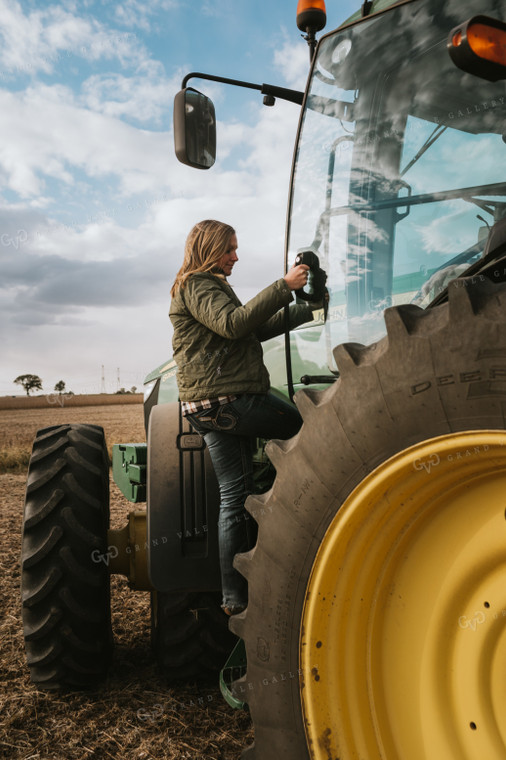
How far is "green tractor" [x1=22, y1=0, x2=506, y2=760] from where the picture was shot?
1.49 metres

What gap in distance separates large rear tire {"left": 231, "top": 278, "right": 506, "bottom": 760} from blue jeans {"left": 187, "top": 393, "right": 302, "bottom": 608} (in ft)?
2.23

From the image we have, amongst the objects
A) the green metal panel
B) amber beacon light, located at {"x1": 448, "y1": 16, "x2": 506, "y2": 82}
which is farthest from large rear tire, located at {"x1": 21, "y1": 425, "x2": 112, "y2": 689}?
amber beacon light, located at {"x1": 448, "y1": 16, "x2": 506, "y2": 82}

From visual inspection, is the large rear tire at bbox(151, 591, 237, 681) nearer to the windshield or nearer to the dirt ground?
the dirt ground

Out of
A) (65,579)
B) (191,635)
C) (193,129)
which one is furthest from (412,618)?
(193,129)

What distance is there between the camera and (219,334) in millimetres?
2541

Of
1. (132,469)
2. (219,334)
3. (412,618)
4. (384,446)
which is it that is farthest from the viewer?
(132,469)

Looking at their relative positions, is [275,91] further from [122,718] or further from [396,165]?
Result: [122,718]

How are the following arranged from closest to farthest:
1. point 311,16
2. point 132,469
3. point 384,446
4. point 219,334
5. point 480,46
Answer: point 480,46
point 384,446
point 219,334
point 311,16
point 132,469

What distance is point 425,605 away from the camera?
1.65 m

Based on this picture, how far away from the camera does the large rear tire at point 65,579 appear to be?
294cm

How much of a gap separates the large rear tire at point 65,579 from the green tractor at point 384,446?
9 centimetres

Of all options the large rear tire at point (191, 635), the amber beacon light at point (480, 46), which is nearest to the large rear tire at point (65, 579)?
the large rear tire at point (191, 635)

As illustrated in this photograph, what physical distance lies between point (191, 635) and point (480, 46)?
255cm

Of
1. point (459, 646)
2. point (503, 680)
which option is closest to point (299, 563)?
point (459, 646)
